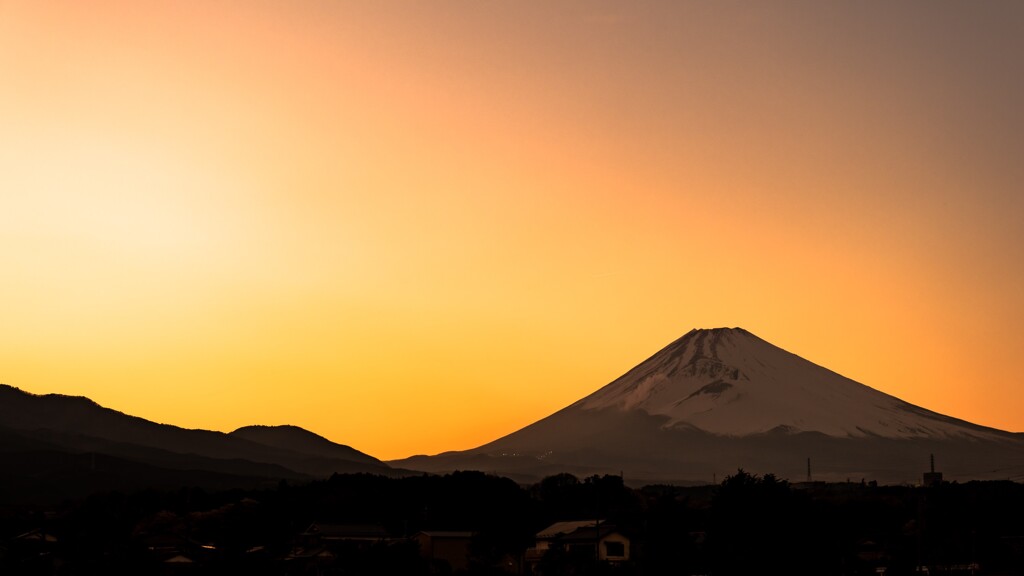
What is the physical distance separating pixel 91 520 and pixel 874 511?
64.6 meters

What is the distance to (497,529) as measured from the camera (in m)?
103

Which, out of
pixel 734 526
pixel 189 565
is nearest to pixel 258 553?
pixel 189 565

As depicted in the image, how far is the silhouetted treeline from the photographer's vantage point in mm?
73000

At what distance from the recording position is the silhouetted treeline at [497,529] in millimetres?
73000

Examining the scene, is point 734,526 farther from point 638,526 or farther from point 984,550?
point 638,526

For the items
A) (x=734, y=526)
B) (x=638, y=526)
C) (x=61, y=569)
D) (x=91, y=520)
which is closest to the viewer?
(x=734, y=526)

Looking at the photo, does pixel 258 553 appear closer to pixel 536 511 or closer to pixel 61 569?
pixel 61 569

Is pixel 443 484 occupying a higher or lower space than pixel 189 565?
higher

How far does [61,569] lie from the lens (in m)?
79.1

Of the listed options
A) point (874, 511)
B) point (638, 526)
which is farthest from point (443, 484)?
point (874, 511)

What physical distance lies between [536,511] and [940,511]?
32.4 m

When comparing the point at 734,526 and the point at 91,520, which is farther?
the point at 91,520

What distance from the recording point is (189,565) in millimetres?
83188

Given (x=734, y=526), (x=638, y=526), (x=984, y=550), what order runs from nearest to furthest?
(x=734, y=526) → (x=984, y=550) → (x=638, y=526)
